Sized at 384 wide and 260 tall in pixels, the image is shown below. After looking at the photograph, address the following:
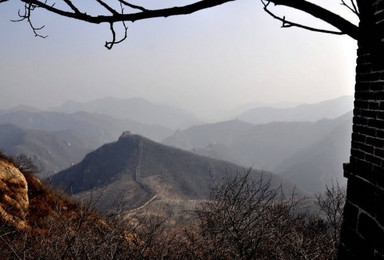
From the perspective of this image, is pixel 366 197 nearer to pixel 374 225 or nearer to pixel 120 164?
pixel 374 225

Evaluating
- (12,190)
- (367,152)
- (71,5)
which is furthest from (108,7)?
(12,190)

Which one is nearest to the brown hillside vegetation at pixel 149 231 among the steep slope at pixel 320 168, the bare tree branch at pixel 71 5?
the bare tree branch at pixel 71 5

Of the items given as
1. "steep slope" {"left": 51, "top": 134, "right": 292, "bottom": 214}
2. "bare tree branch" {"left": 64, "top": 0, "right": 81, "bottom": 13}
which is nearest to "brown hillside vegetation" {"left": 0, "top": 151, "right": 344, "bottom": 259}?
"bare tree branch" {"left": 64, "top": 0, "right": 81, "bottom": 13}

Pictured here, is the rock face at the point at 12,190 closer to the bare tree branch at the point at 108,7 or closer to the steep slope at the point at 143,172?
the bare tree branch at the point at 108,7

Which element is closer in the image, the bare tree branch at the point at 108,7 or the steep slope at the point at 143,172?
the bare tree branch at the point at 108,7

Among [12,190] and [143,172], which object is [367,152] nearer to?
[12,190]

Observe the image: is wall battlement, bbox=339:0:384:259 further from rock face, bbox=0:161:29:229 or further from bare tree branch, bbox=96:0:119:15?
rock face, bbox=0:161:29:229
